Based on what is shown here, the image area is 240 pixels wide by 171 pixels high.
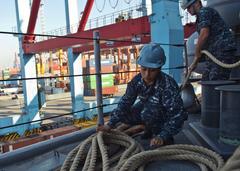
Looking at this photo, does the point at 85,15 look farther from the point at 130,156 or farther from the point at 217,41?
the point at 130,156

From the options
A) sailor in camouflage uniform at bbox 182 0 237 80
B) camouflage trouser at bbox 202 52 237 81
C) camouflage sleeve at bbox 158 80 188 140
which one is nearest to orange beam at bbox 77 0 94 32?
sailor in camouflage uniform at bbox 182 0 237 80

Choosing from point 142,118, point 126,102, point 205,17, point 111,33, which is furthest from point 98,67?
point 111,33

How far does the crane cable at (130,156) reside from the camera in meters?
1.28

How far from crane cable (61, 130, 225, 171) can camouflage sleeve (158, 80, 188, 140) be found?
115mm

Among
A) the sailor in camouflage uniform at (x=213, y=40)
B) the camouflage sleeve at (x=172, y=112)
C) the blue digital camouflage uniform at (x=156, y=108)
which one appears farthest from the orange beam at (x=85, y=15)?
the camouflage sleeve at (x=172, y=112)

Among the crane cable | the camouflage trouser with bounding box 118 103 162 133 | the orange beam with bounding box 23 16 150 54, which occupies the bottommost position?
the crane cable

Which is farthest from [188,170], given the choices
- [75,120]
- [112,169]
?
[75,120]

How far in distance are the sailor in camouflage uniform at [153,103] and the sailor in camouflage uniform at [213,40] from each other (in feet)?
2.11

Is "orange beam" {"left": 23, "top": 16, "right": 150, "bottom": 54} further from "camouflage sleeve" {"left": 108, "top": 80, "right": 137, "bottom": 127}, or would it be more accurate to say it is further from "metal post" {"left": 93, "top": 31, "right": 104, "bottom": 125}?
"camouflage sleeve" {"left": 108, "top": 80, "right": 137, "bottom": 127}

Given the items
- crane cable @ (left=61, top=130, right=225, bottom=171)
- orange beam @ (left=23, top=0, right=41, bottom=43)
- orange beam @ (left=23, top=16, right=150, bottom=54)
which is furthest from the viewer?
orange beam @ (left=23, top=0, right=41, bottom=43)

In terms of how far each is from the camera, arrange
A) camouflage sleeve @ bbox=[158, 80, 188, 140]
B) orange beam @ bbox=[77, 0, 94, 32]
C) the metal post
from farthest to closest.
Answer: orange beam @ bbox=[77, 0, 94, 32] < the metal post < camouflage sleeve @ bbox=[158, 80, 188, 140]

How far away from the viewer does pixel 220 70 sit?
7.10 feet

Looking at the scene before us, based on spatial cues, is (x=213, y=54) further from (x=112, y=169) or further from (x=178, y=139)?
(x=112, y=169)

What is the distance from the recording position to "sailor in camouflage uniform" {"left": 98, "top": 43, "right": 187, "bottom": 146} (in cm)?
157
